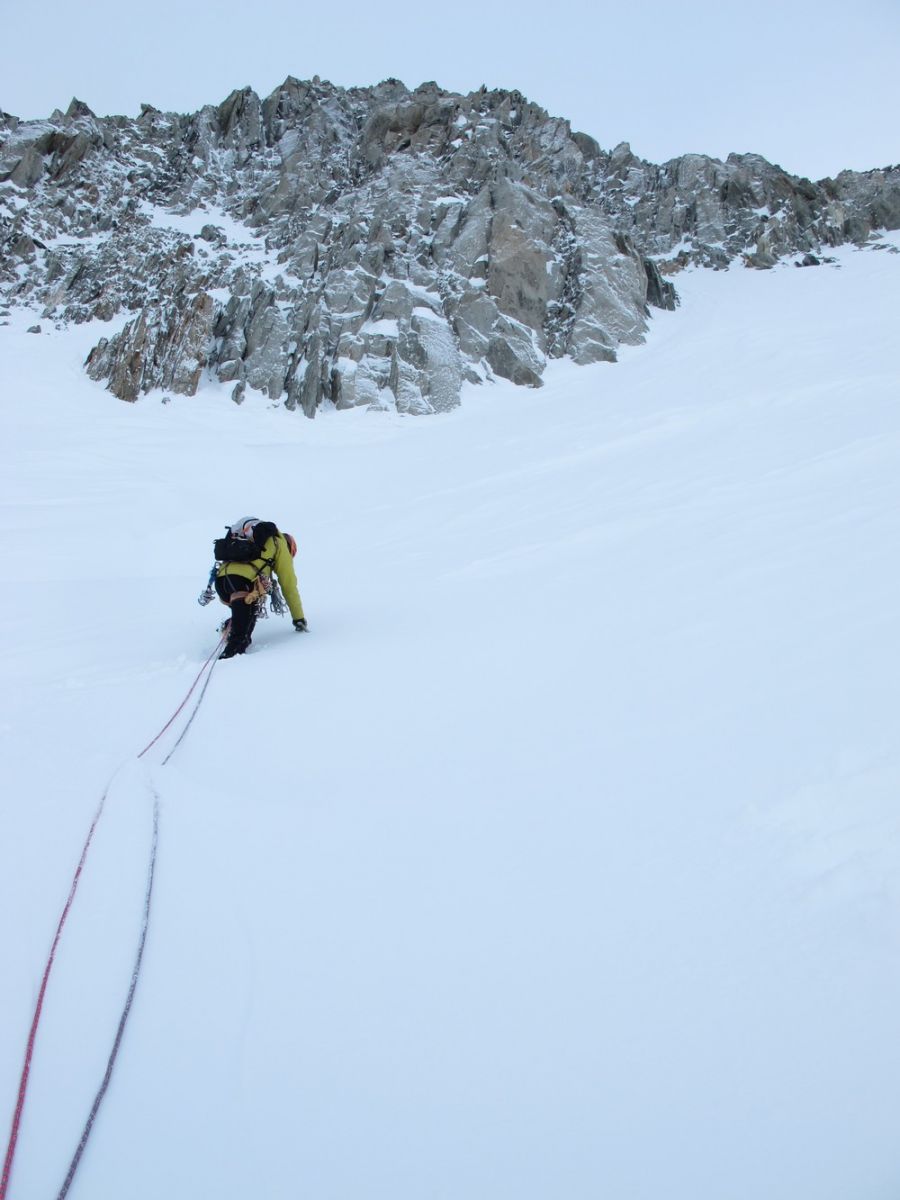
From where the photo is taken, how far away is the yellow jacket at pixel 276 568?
20.7ft

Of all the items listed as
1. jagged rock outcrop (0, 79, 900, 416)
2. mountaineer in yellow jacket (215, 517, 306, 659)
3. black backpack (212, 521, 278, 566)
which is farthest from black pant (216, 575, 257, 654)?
jagged rock outcrop (0, 79, 900, 416)

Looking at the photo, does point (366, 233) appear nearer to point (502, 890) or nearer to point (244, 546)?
point (244, 546)

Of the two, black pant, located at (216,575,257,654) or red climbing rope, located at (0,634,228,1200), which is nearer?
red climbing rope, located at (0,634,228,1200)

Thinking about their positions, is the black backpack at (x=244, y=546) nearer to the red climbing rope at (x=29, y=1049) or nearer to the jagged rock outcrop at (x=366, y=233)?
the red climbing rope at (x=29, y=1049)

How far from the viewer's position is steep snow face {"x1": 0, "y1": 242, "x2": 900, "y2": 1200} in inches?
58.2

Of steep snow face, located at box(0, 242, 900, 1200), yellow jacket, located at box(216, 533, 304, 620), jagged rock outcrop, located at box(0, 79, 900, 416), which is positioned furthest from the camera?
jagged rock outcrop, located at box(0, 79, 900, 416)

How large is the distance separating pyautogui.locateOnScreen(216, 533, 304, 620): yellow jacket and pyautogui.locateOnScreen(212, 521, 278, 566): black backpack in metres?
0.04

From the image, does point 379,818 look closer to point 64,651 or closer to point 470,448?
point 64,651

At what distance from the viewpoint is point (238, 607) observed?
6.25 metres

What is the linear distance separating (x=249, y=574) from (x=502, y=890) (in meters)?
4.85

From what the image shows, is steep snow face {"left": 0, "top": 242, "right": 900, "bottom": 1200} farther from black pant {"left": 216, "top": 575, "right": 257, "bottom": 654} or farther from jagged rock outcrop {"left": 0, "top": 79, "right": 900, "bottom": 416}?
jagged rock outcrop {"left": 0, "top": 79, "right": 900, "bottom": 416}

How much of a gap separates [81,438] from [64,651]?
16.4m

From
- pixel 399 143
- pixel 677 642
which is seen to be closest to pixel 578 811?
pixel 677 642

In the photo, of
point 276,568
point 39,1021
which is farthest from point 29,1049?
point 276,568
